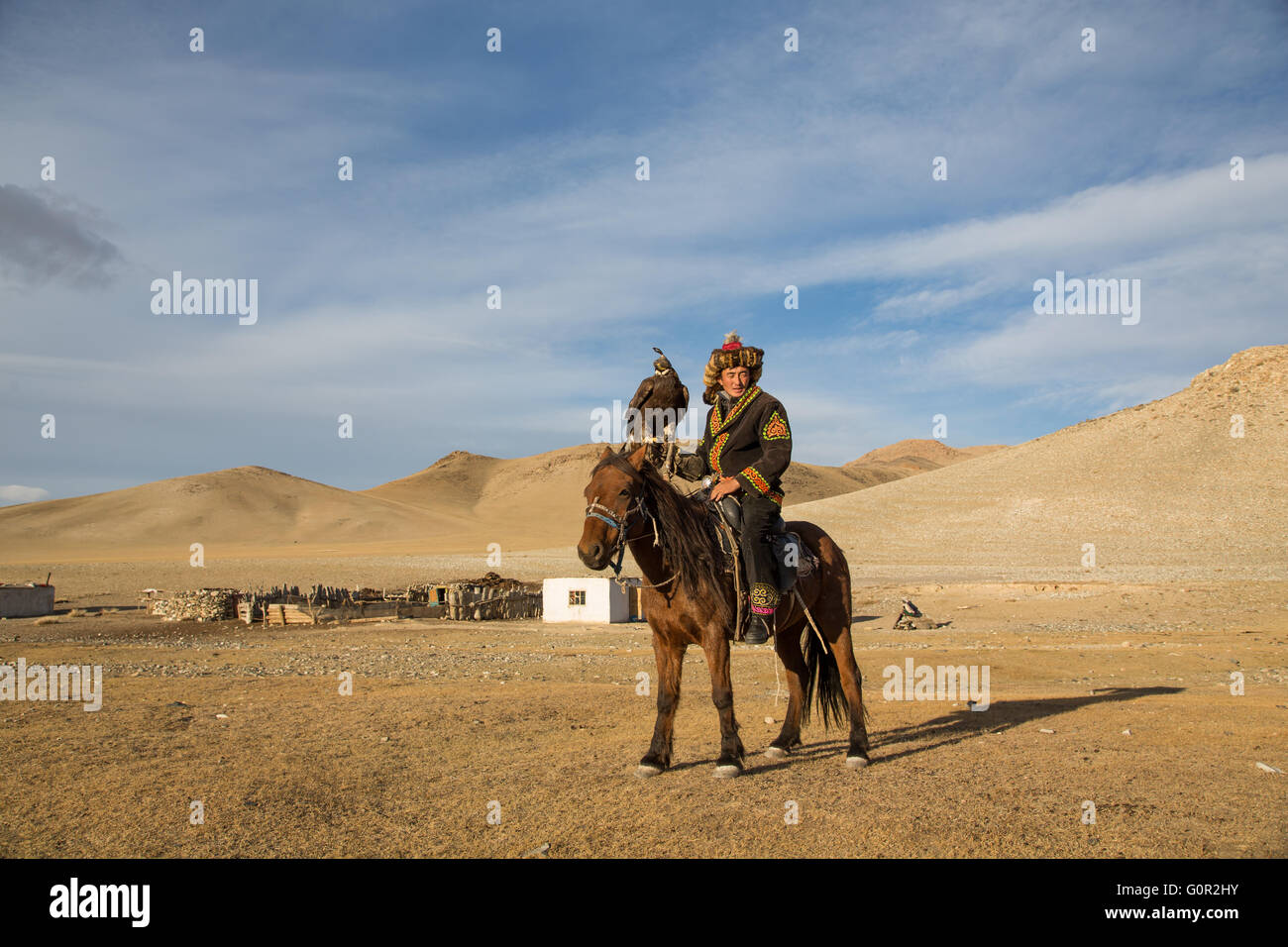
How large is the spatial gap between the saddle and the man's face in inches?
40.4

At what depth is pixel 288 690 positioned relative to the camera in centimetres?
1278

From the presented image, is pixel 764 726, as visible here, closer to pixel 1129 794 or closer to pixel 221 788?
pixel 1129 794

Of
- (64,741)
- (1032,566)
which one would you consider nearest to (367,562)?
(1032,566)

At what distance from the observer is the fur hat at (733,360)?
7.82m

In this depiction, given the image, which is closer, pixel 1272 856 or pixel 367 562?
pixel 1272 856

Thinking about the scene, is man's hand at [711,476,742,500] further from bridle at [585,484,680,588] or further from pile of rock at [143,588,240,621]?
pile of rock at [143,588,240,621]

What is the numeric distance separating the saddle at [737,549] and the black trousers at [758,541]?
0.22 ft

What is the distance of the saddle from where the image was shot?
24.1ft

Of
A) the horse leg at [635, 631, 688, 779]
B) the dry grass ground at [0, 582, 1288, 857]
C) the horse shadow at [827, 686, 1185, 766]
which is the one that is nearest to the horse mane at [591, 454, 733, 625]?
the horse leg at [635, 631, 688, 779]

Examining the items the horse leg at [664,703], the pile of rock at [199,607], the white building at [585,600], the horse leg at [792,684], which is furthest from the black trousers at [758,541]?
the pile of rock at [199,607]

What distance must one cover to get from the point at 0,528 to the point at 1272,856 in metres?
133

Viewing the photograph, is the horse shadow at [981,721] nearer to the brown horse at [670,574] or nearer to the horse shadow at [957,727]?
the horse shadow at [957,727]
